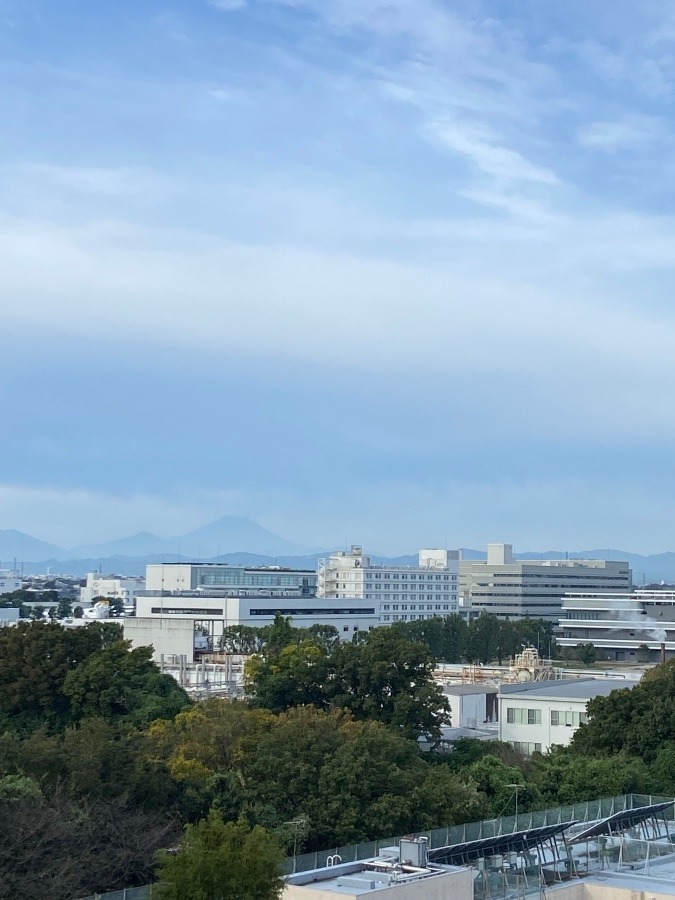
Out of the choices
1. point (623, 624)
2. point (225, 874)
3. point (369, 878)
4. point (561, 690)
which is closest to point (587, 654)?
point (623, 624)

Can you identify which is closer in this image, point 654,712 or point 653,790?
point 653,790

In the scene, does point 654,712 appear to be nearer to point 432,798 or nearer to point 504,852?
point 432,798

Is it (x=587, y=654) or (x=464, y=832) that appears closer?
(x=464, y=832)

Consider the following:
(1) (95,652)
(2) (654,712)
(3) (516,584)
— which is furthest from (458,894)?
(3) (516,584)

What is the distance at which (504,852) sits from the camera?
2419cm

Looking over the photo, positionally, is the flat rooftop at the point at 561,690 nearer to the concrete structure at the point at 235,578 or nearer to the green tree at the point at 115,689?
the green tree at the point at 115,689

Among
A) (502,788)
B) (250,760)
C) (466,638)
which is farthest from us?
(466,638)

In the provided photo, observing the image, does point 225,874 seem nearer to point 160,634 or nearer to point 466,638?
point 160,634

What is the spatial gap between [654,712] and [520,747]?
12896 mm

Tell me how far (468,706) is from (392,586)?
102 metres

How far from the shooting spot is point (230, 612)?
10950 centimetres

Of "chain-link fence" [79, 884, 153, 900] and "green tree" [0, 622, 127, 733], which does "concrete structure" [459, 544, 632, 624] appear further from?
"chain-link fence" [79, 884, 153, 900]

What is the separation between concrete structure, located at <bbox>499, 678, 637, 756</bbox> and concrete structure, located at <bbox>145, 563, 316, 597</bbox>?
298 feet

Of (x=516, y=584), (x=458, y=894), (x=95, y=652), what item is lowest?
(x=458, y=894)
